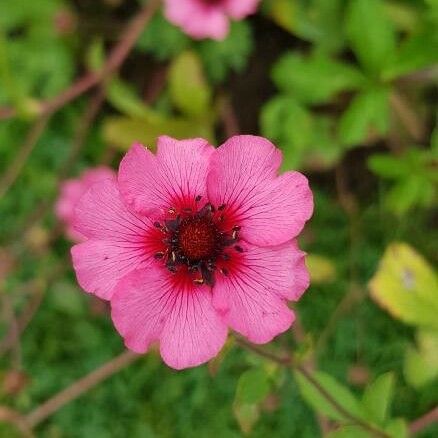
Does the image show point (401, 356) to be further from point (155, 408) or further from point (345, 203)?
point (155, 408)

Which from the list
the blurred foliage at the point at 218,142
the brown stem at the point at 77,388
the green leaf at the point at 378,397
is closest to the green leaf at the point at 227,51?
the blurred foliage at the point at 218,142

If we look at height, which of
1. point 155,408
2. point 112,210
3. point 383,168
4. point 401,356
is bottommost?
point 155,408

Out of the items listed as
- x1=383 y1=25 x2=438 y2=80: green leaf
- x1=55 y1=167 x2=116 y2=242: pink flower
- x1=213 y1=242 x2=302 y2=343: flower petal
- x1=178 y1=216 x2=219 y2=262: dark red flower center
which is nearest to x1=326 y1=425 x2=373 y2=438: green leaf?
x1=213 y1=242 x2=302 y2=343: flower petal

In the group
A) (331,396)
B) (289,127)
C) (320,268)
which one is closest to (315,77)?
(289,127)

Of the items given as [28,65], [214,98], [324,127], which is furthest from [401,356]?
[28,65]

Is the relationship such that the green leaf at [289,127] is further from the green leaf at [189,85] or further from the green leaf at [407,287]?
the green leaf at [407,287]

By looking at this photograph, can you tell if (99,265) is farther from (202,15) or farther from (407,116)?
(407,116)

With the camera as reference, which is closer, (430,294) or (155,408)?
(430,294)
